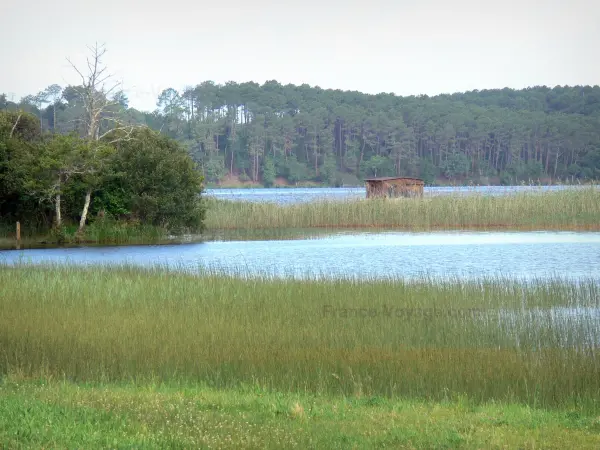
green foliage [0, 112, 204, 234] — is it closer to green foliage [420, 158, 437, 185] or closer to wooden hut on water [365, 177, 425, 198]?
wooden hut on water [365, 177, 425, 198]

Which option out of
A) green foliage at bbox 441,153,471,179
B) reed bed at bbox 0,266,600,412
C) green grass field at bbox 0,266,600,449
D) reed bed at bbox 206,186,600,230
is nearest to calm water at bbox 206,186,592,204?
reed bed at bbox 206,186,600,230

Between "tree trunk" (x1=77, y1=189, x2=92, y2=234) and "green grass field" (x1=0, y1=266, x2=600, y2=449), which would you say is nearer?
"green grass field" (x1=0, y1=266, x2=600, y2=449)

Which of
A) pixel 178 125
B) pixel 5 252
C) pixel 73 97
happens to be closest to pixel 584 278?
pixel 5 252

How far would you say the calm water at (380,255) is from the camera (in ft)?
76.9

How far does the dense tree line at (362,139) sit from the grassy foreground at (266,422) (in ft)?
353

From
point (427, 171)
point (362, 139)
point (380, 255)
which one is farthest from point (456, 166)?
point (380, 255)

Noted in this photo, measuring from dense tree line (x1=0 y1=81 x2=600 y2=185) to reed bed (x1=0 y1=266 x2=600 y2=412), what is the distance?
99237mm

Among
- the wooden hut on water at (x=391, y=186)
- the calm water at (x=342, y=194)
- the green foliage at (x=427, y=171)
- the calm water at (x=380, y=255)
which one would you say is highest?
the green foliage at (x=427, y=171)

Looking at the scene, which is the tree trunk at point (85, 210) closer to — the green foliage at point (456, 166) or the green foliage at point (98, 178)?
the green foliage at point (98, 178)

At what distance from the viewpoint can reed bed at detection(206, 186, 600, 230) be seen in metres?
39.6

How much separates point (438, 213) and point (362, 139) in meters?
96.1

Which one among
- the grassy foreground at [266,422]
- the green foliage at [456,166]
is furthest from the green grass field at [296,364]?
the green foliage at [456,166]

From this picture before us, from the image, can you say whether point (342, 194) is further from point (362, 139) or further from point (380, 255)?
point (362, 139)

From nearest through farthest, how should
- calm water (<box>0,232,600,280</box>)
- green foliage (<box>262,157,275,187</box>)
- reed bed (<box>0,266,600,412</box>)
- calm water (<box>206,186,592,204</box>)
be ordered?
reed bed (<box>0,266,600,412</box>) < calm water (<box>0,232,600,280</box>) < calm water (<box>206,186,592,204</box>) < green foliage (<box>262,157,275,187</box>)
